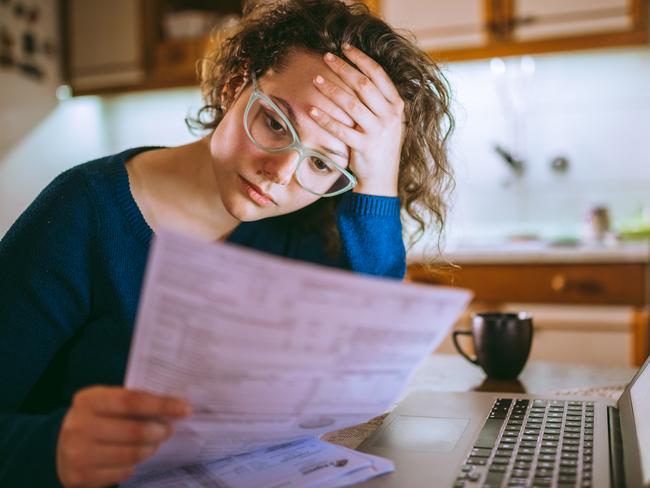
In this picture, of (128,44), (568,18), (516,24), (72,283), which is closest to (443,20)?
(516,24)

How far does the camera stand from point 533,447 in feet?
2.07

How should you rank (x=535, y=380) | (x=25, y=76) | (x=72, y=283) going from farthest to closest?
(x=25, y=76)
(x=535, y=380)
(x=72, y=283)

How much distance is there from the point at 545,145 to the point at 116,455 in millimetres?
2637

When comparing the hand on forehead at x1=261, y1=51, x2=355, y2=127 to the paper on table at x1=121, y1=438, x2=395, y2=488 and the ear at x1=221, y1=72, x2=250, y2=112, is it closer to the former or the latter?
the ear at x1=221, y1=72, x2=250, y2=112

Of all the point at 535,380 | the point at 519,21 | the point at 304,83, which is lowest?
the point at 535,380

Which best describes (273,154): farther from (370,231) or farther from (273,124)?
(370,231)

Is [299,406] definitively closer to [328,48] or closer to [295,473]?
[295,473]

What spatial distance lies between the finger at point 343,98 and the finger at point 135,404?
1.63 feet

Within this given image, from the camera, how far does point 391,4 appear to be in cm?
276

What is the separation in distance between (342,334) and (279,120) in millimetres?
460

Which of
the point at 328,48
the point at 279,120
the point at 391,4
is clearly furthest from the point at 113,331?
the point at 391,4

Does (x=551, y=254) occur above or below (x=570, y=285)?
above

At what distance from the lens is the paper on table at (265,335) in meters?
0.43

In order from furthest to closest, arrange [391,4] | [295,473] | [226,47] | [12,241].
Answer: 1. [391,4]
2. [226,47]
3. [12,241]
4. [295,473]
